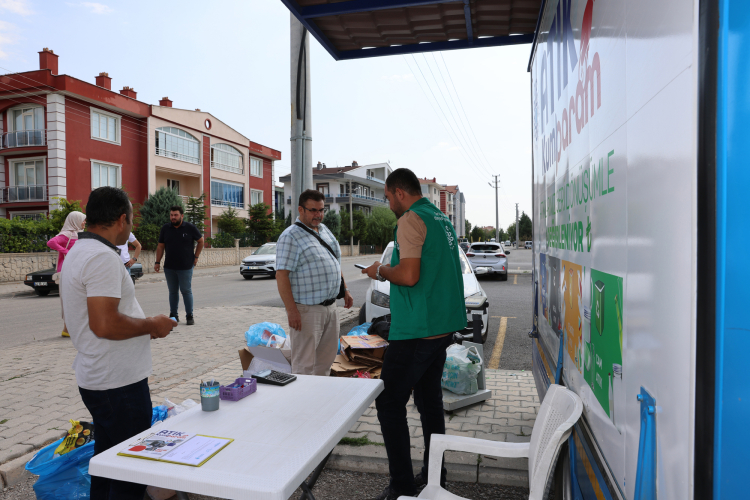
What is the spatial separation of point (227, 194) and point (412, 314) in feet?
128

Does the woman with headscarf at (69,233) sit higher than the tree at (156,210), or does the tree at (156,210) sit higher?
the tree at (156,210)

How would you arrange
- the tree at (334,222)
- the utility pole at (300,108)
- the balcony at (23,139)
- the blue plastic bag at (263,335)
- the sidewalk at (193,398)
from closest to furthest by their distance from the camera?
the sidewalk at (193,398) < the blue plastic bag at (263,335) < the utility pole at (300,108) < the balcony at (23,139) < the tree at (334,222)

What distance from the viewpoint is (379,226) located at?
55375 millimetres

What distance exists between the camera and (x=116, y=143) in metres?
29.0

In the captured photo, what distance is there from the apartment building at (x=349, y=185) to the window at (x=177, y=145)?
928 inches

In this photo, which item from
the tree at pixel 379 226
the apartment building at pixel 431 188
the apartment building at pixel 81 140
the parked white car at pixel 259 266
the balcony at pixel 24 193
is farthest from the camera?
the apartment building at pixel 431 188

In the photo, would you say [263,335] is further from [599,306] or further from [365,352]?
[599,306]

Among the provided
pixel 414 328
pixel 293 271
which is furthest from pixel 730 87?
pixel 293 271

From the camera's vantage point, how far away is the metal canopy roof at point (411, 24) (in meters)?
4.32


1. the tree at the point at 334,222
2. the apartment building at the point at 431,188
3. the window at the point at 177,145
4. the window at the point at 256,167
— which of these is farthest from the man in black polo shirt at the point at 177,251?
the apartment building at the point at 431,188

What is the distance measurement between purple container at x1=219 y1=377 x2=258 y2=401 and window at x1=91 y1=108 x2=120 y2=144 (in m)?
29.8

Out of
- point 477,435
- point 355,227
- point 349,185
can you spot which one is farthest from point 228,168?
point 477,435

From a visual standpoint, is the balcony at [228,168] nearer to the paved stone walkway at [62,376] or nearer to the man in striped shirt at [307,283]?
the paved stone walkway at [62,376]

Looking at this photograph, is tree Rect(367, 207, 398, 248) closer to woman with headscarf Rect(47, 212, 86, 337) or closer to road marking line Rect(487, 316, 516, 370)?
road marking line Rect(487, 316, 516, 370)
